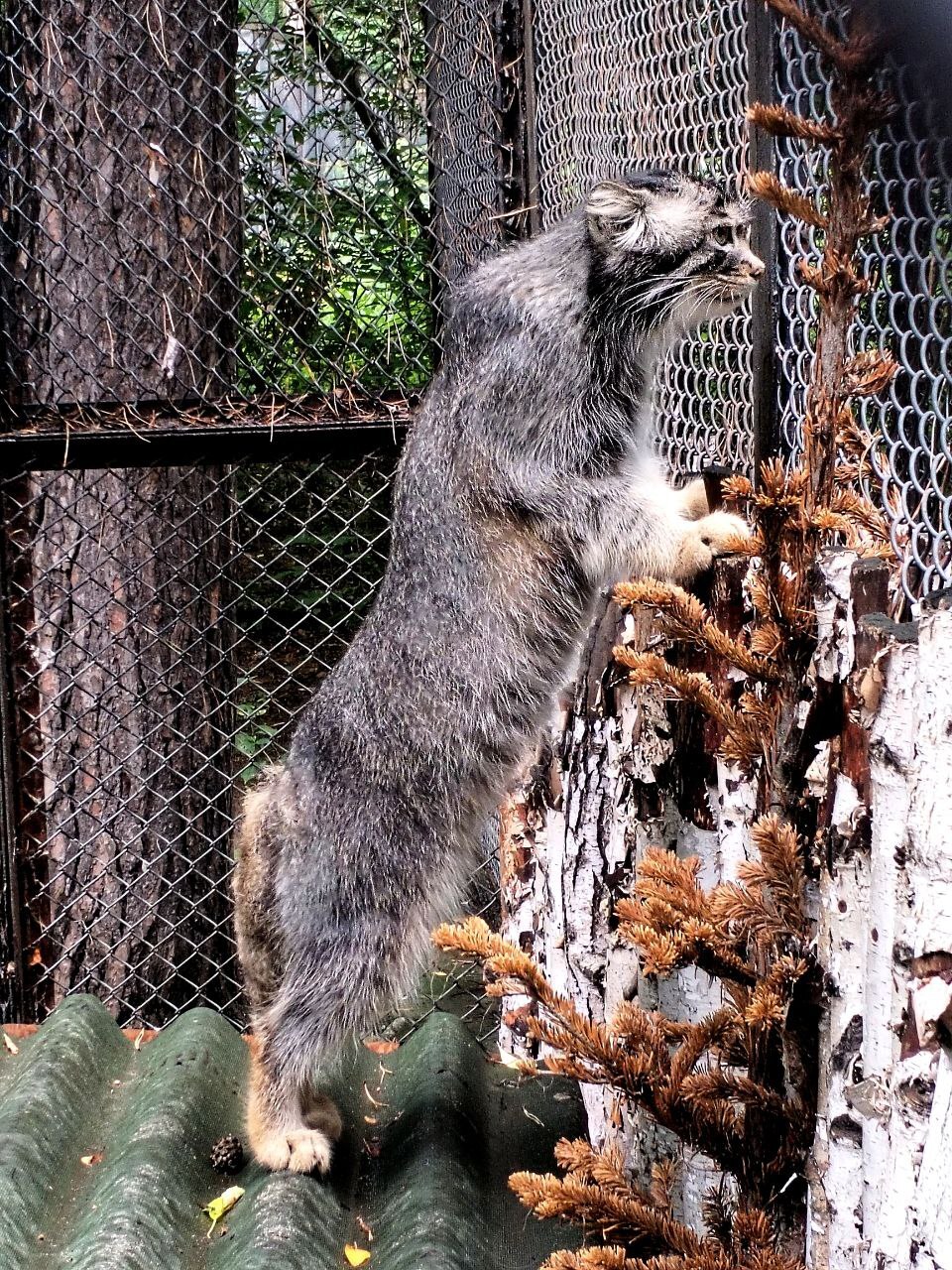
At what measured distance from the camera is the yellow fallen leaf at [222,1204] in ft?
9.26

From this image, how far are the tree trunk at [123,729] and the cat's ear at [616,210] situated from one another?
2781mm

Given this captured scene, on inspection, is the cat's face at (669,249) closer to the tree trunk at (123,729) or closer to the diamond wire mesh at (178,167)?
the diamond wire mesh at (178,167)

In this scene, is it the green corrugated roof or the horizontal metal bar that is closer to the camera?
the green corrugated roof

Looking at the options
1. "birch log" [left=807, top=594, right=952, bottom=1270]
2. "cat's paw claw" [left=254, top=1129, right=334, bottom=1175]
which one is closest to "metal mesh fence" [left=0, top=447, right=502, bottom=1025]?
"cat's paw claw" [left=254, top=1129, right=334, bottom=1175]

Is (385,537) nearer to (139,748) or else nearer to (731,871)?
(139,748)

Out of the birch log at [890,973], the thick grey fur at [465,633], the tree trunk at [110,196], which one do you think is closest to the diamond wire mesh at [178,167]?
the tree trunk at [110,196]

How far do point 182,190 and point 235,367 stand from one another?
31.0 inches

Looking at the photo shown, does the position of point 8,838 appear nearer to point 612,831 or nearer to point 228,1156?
point 228,1156

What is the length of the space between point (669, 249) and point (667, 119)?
485 mm

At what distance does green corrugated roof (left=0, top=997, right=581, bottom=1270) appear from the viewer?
2.60 m

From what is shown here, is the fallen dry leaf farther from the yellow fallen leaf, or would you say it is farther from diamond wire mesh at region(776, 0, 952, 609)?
diamond wire mesh at region(776, 0, 952, 609)

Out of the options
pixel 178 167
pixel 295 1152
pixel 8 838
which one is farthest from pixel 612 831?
pixel 178 167

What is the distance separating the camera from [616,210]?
3.16 metres

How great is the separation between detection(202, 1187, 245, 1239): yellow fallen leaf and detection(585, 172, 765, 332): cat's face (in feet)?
7.65
